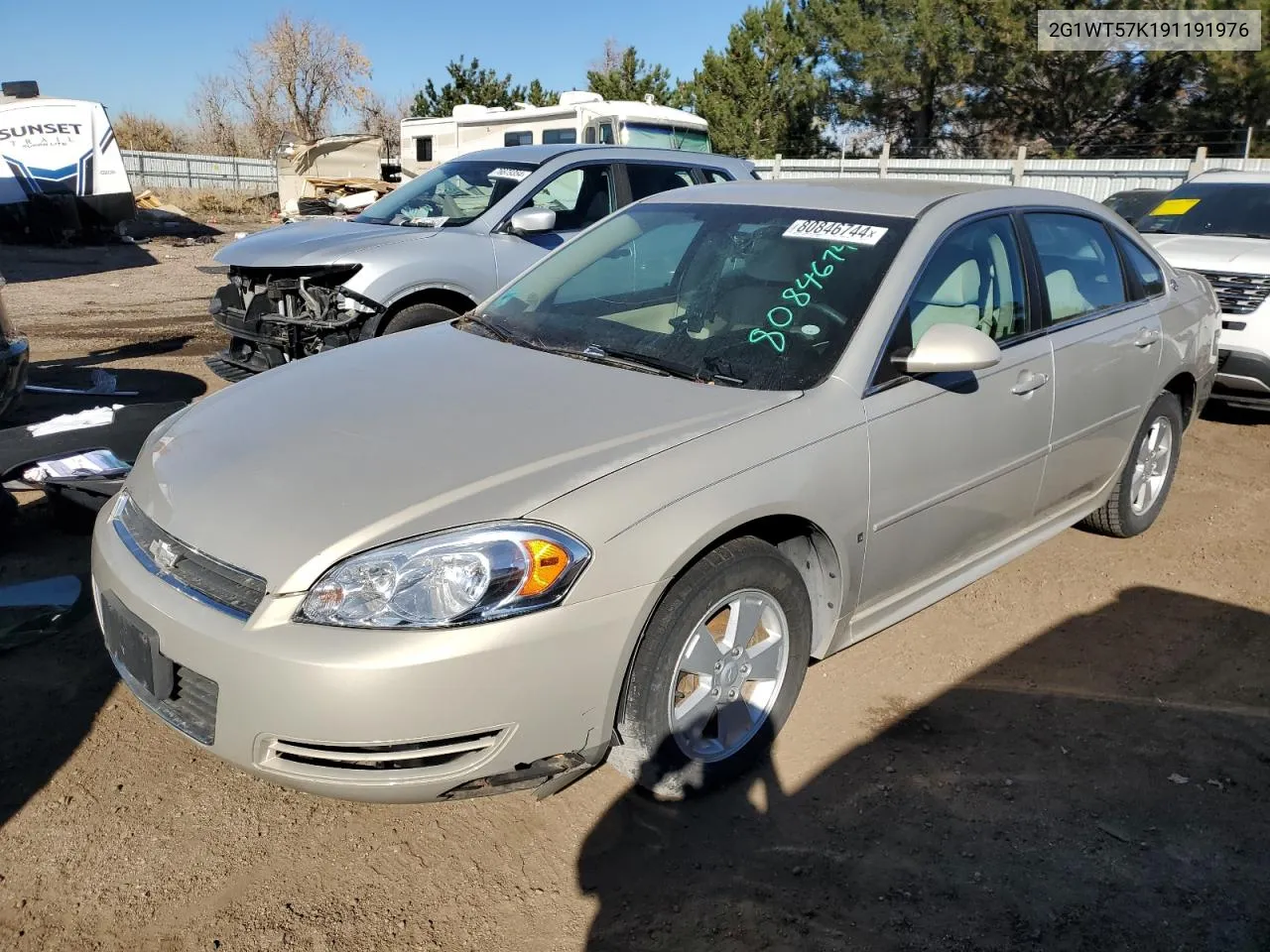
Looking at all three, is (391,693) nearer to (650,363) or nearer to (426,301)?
(650,363)

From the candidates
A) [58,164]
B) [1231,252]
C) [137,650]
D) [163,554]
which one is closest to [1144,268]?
[1231,252]

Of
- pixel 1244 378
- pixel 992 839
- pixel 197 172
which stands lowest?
pixel 992 839

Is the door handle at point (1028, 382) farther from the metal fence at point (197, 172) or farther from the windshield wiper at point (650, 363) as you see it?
the metal fence at point (197, 172)

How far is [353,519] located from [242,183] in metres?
32.2

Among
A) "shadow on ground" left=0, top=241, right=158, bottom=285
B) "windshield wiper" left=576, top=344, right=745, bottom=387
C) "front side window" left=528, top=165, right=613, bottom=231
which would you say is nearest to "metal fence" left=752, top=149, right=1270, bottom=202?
"front side window" left=528, top=165, right=613, bottom=231

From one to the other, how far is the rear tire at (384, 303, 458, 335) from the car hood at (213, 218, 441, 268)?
43 centimetres

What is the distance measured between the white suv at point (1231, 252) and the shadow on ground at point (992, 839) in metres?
3.73

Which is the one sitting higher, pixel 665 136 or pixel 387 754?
pixel 665 136

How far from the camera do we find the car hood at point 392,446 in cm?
236

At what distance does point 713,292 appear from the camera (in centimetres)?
348

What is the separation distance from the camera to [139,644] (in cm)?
250

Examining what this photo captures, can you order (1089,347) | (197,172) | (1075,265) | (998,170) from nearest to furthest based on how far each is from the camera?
(1089,347) < (1075,265) < (998,170) < (197,172)

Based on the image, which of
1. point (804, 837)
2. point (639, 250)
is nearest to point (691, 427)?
point (804, 837)

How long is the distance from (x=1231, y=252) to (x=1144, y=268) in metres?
3.18
